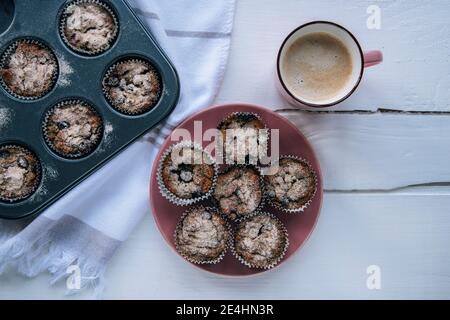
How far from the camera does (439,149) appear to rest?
184 cm

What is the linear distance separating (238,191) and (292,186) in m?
0.15

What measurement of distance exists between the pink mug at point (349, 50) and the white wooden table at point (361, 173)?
12 centimetres

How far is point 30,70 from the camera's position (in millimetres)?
1633

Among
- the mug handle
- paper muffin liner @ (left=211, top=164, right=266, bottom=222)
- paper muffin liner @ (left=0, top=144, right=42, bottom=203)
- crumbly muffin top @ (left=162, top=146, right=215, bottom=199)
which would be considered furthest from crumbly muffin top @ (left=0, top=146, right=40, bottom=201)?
the mug handle

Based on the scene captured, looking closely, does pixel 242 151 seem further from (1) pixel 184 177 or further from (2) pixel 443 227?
(2) pixel 443 227

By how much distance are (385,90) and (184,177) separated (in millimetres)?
661

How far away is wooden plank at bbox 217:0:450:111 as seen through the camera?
1.77 m

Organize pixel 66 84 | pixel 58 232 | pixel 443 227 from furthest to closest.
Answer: pixel 443 227 < pixel 58 232 < pixel 66 84

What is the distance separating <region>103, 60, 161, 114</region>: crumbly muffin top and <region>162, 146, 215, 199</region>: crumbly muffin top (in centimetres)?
15

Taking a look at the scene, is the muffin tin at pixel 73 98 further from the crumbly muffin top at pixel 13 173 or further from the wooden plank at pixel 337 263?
the wooden plank at pixel 337 263

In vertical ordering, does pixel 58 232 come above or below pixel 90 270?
above

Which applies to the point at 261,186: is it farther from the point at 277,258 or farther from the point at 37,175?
the point at 37,175
